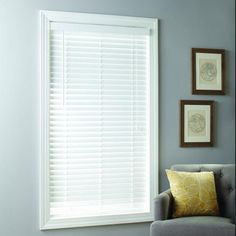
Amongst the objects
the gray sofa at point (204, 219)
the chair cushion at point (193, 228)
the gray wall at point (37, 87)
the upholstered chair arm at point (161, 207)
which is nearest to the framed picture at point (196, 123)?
the gray wall at point (37, 87)

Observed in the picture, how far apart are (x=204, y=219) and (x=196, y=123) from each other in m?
0.99

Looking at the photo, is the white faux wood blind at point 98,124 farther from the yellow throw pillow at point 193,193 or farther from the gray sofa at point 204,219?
the gray sofa at point 204,219

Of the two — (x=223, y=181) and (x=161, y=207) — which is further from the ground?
(x=223, y=181)

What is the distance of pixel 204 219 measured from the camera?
3439 millimetres

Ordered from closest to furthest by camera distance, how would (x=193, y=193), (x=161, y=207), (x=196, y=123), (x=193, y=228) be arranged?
1. (x=193, y=228)
2. (x=161, y=207)
3. (x=193, y=193)
4. (x=196, y=123)

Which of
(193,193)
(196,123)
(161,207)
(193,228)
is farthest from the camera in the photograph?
(196,123)

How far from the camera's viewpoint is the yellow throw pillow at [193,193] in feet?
11.8

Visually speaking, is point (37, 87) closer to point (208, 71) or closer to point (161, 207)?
point (161, 207)

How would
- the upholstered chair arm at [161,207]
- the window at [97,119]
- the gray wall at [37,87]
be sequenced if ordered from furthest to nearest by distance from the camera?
the window at [97,119], the gray wall at [37,87], the upholstered chair arm at [161,207]

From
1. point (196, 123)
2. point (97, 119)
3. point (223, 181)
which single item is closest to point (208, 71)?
point (196, 123)

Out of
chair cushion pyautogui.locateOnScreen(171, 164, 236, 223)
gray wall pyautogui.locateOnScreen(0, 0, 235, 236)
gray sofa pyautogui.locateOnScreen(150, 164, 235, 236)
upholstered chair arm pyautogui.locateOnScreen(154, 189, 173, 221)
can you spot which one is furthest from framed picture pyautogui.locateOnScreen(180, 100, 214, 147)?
upholstered chair arm pyautogui.locateOnScreen(154, 189, 173, 221)

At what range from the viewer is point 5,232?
11.8 feet

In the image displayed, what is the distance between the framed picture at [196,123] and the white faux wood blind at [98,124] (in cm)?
35

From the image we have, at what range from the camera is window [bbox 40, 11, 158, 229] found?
3.72 metres
